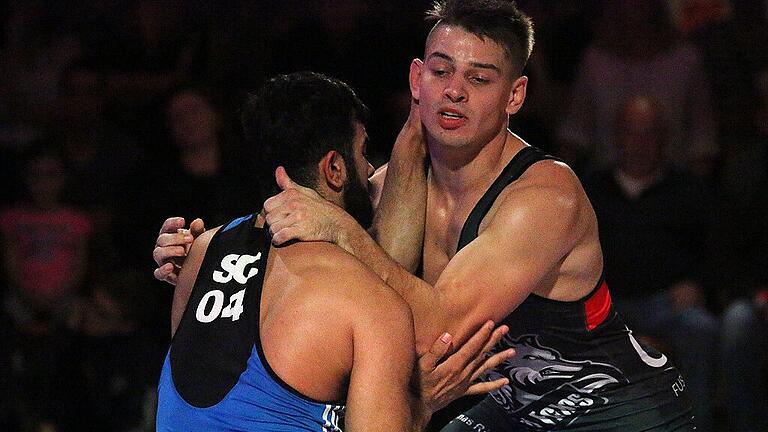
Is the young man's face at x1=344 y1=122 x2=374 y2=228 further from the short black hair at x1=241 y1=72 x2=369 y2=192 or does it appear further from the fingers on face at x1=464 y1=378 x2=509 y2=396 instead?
the fingers on face at x1=464 y1=378 x2=509 y2=396

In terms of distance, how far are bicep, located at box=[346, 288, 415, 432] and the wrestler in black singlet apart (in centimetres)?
74

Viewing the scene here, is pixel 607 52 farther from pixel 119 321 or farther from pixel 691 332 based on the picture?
pixel 119 321

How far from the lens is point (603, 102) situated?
670 centimetres

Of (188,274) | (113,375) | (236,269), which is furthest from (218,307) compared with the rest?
(113,375)

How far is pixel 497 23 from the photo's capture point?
347 cm

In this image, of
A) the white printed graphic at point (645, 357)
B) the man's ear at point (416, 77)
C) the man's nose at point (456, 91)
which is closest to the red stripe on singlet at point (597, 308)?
the white printed graphic at point (645, 357)

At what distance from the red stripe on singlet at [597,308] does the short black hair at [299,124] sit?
85cm

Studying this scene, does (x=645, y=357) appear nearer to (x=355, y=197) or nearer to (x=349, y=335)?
(x=355, y=197)

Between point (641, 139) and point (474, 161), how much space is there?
2.66m

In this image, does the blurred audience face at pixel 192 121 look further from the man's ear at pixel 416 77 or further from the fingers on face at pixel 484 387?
the fingers on face at pixel 484 387

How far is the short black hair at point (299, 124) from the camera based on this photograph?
3107 mm

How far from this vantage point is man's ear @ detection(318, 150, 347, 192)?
10.3 feet

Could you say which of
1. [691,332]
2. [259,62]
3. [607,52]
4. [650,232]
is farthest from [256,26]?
[691,332]

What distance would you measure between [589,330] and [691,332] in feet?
7.95
